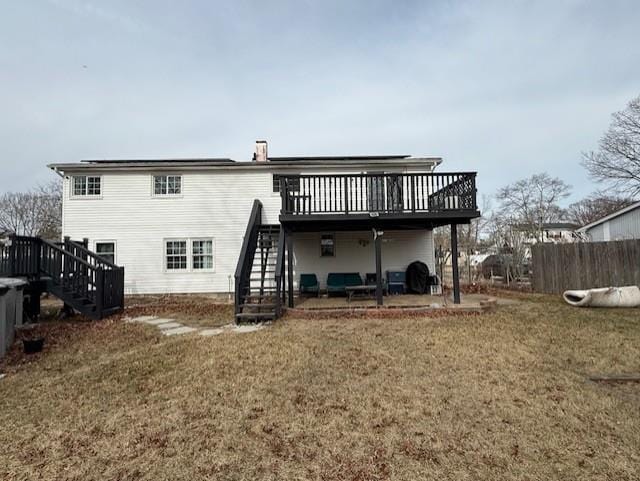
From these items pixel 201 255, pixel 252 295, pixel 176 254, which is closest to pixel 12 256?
pixel 176 254

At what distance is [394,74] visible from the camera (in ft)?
41.2

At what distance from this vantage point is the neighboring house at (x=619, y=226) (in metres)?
16.6

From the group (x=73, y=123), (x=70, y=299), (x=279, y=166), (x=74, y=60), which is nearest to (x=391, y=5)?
(x=279, y=166)

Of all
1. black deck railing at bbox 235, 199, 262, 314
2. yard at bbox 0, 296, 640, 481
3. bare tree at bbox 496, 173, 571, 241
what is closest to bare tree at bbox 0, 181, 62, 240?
black deck railing at bbox 235, 199, 262, 314

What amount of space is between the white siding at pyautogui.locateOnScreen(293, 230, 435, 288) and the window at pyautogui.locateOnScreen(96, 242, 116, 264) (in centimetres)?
670

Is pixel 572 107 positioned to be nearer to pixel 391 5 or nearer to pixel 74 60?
pixel 391 5

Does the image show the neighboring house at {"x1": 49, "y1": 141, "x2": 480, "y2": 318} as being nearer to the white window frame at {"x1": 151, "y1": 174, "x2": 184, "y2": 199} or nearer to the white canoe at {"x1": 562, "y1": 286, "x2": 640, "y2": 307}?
the white window frame at {"x1": 151, "y1": 174, "x2": 184, "y2": 199}

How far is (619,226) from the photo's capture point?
17.9 metres

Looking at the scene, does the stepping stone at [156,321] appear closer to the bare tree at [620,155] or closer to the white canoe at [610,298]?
the white canoe at [610,298]

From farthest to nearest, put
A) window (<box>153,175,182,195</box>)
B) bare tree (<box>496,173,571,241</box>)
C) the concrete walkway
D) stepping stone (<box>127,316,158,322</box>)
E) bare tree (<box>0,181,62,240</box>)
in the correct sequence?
bare tree (<box>0,181,62,240</box>), bare tree (<box>496,173,571,241</box>), window (<box>153,175,182,195</box>), stepping stone (<box>127,316,158,322</box>), the concrete walkway

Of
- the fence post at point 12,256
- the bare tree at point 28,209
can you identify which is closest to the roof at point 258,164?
the fence post at point 12,256

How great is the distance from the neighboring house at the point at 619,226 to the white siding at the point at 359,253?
11.3m

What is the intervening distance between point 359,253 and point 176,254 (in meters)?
6.85

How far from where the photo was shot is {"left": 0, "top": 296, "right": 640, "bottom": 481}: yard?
8.50ft
